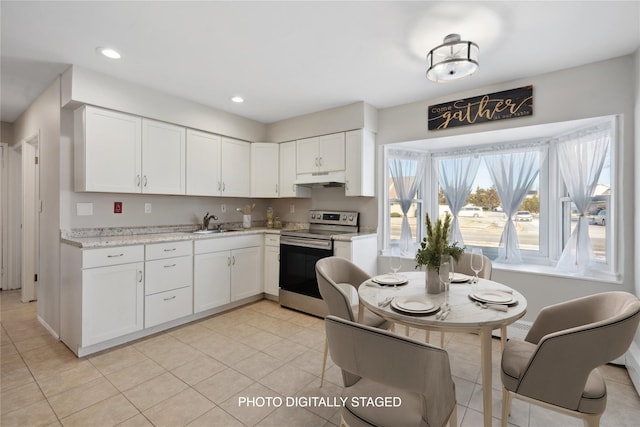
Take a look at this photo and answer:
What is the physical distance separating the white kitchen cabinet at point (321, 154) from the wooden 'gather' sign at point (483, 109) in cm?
107

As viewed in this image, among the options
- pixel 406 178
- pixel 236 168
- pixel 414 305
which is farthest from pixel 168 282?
pixel 406 178

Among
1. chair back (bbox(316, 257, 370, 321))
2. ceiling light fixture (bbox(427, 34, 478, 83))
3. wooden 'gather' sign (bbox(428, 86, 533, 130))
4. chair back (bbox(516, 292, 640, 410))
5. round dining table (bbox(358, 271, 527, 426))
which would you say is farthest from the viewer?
wooden 'gather' sign (bbox(428, 86, 533, 130))

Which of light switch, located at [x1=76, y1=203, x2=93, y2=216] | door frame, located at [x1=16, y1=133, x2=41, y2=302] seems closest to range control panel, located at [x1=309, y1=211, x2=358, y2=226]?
light switch, located at [x1=76, y1=203, x2=93, y2=216]

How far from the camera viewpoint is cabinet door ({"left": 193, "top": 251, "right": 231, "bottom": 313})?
3.29 metres

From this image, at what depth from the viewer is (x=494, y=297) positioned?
1718 millimetres

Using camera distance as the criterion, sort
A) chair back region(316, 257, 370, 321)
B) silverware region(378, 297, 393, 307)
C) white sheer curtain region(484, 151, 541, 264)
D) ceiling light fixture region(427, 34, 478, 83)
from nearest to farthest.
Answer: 1. silverware region(378, 297, 393, 307)
2. chair back region(316, 257, 370, 321)
3. ceiling light fixture region(427, 34, 478, 83)
4. white sheer curtain region(484, 151, 541, 264)

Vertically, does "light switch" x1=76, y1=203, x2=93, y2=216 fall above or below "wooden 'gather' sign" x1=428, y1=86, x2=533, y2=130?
below

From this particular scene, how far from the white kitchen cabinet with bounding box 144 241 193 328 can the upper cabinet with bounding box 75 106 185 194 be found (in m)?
0.69

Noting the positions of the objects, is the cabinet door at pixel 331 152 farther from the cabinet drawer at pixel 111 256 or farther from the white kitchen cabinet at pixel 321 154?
the cabinet drawer at pixel 111 256

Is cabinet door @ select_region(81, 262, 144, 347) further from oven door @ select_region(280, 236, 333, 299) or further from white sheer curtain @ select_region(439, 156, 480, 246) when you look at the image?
white sheer curtain @ select_region(439, 156, 480, 246)

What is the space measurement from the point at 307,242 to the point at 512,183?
2.36 metres

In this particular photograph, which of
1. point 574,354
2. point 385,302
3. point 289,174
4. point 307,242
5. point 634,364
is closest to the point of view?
point 574,354

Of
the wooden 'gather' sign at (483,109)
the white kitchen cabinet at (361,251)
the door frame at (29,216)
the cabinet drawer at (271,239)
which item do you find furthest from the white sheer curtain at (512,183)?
the door frame at (29,216)

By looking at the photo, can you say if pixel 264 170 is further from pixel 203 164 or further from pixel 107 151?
pixel 107 151
